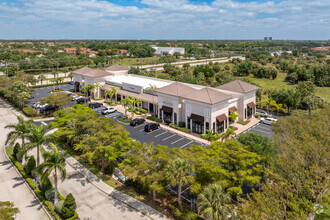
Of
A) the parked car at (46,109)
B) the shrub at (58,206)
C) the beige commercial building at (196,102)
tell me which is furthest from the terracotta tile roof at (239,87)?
the parked car at (46,109)

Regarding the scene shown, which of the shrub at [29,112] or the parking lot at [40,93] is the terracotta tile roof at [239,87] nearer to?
the shrub at [29,112]

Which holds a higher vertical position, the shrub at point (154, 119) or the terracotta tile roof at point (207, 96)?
the terracotta tile roof at point (207, 96)

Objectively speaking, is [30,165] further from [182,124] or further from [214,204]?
[182,124]

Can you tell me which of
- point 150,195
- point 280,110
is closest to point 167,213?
point 150,195

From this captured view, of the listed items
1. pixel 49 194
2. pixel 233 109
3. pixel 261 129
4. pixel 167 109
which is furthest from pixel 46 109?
pixel 261 129

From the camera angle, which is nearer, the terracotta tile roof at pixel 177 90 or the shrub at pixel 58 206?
the shrub at pixel 58 206

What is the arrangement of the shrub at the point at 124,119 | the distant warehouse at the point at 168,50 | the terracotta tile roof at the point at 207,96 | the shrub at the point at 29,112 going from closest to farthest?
the terracotta tile roof at the point at 207,96
the shrub at the point at 124,119
the shrub at the point at 29,112
the distant warehouse at the point at 168,50

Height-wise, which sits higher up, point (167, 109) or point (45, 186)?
point (167, 109)
